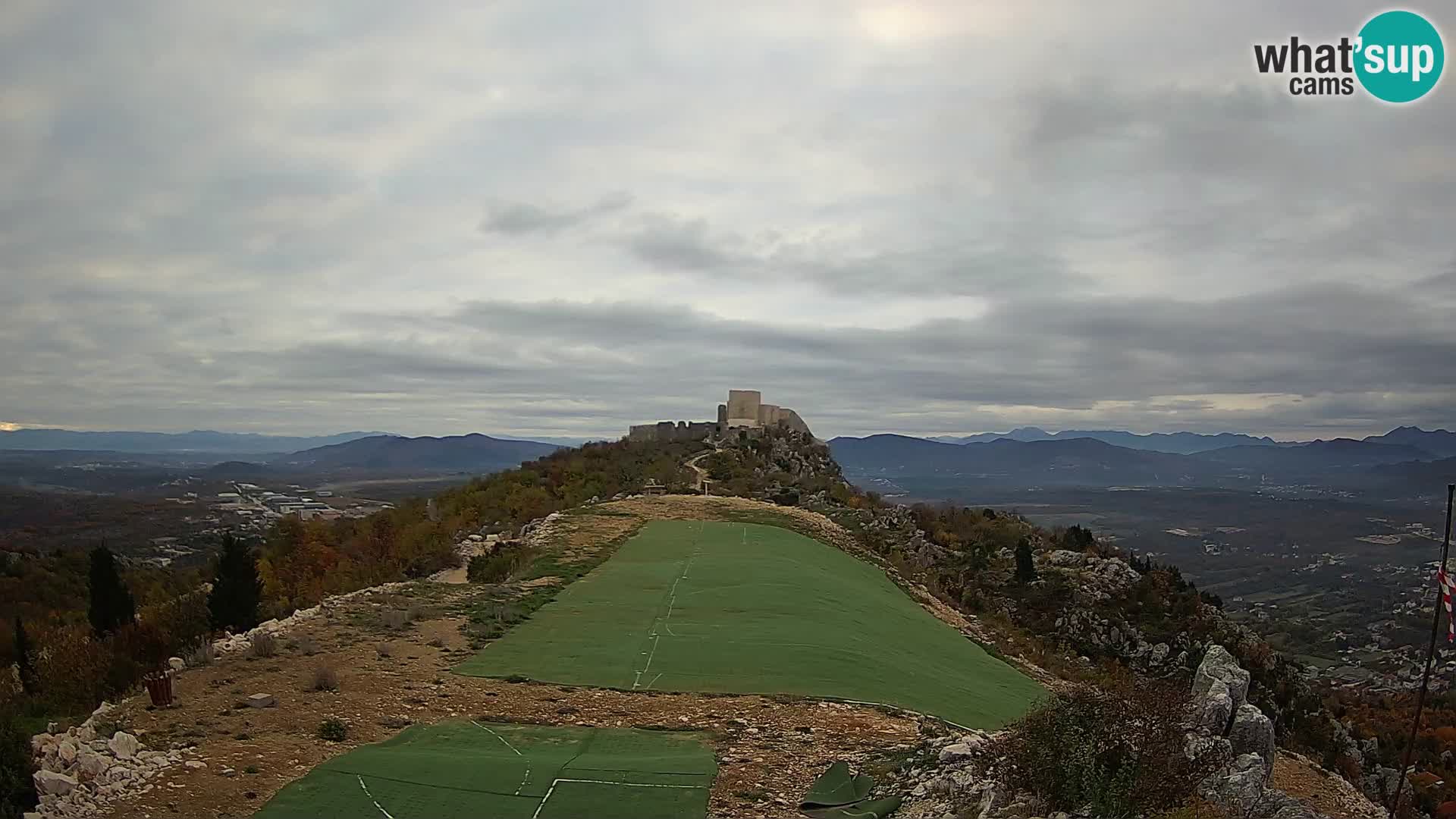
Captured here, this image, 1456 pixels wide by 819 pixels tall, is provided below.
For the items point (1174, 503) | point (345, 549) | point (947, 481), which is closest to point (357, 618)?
point (345, 549)

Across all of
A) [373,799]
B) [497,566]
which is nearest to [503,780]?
[373,799]

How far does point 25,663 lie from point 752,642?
1580 centimetres

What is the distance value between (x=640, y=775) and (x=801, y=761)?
1.81m

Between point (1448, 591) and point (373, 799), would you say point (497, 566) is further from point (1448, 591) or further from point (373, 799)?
point (1448, 591)

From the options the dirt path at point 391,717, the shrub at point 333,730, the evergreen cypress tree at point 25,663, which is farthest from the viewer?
the evergreen cypress tree at point 25,663

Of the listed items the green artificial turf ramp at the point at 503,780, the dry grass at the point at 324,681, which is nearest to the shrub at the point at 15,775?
the green artificial turf ramp at the point at 503,780

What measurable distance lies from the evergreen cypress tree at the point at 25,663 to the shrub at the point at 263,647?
4975 mm

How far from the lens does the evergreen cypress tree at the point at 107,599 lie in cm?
2156

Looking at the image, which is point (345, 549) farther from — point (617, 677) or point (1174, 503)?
point (1174, 503)

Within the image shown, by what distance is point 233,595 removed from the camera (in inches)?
719

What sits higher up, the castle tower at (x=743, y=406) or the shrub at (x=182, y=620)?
the castle tower at (x=743, y=406)

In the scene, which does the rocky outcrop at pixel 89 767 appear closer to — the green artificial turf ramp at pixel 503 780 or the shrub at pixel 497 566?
the green artificial turf ramp at pixel 503 780

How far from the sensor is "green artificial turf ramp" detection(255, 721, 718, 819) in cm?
739

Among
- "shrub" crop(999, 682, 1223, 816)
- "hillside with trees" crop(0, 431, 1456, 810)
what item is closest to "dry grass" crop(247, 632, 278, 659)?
"hillside with trees" crop(0, 431, 1456, 810)
